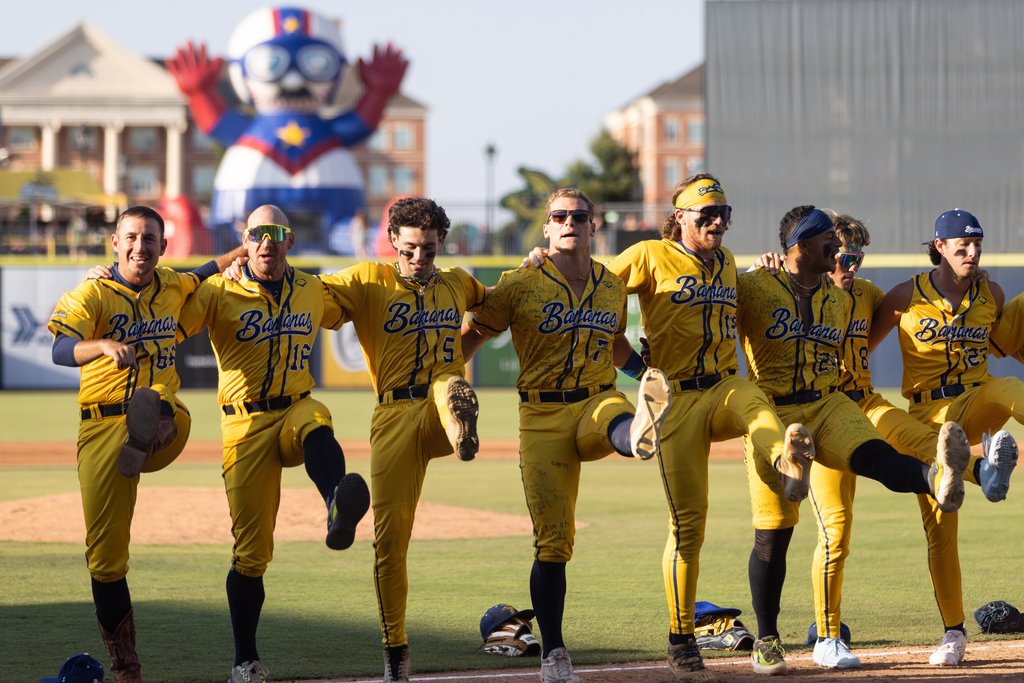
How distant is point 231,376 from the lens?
6824 mm

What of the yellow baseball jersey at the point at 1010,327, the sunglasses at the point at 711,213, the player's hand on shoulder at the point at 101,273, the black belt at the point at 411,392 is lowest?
the black belt at the point at 411,392

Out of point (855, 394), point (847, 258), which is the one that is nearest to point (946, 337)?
point (855, 394)

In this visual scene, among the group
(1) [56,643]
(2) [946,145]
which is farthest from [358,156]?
(1) [56,643]

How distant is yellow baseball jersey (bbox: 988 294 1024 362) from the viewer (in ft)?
25.3

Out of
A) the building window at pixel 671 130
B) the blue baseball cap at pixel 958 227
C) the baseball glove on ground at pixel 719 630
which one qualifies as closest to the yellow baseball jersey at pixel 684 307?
the blue baseball cap at pixel 958 227

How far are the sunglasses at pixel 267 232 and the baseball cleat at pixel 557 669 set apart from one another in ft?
7.76

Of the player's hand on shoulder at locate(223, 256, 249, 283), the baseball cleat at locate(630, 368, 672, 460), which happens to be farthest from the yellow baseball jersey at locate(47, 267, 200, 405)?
the baseball cleat at locate(630, 368, 672, 460)

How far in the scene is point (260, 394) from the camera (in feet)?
22.1

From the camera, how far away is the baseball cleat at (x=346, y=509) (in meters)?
6.17

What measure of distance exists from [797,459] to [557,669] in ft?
4.93

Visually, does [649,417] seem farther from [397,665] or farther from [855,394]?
[855,394]

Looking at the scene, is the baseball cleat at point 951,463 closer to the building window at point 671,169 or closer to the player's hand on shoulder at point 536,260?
the player's hand on shoulder at point 536,260

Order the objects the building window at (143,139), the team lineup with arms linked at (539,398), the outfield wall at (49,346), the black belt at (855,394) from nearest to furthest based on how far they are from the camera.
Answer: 1. the team lineup with arms linked at (539,398)
2. the black belt at (855,394)
3. the outfield wall at (49,346)
4. the building window at (143,139)

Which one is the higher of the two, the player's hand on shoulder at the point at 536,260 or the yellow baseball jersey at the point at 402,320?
the player's hand on shoulder at the point at 536,260
